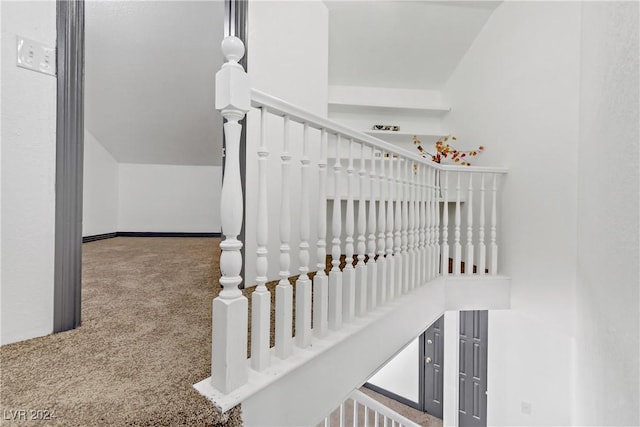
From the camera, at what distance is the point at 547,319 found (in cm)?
219

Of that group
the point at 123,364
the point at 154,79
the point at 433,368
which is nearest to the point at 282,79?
the point at 123,364

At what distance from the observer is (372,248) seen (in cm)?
143

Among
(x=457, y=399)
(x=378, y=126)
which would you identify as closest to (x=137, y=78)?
(x=378, y=126)

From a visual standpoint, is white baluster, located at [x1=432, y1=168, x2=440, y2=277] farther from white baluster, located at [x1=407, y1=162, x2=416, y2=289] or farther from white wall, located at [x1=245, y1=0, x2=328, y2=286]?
white wall, located at [x1=245, y1=0, x2=328, y2=286]

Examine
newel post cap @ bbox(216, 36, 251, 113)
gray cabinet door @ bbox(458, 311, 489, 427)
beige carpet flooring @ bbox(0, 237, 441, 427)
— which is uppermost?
newel post cap @ bbox(216, 36, 251, 113)

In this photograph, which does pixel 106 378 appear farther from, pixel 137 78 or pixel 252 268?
→ pixel 137 78

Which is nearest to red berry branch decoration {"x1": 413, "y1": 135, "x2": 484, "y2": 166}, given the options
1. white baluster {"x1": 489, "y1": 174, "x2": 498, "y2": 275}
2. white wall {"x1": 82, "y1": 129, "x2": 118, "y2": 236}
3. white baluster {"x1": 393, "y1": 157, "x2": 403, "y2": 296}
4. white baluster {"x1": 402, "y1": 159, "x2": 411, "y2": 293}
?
white baluster {"x1": 489, "y1": 174, "x2": 498, "y2": 275}

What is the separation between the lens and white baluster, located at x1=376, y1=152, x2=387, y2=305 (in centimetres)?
150

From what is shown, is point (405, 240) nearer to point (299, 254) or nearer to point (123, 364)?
point (299, 254)

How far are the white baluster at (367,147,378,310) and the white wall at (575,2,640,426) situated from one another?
3.85 ft

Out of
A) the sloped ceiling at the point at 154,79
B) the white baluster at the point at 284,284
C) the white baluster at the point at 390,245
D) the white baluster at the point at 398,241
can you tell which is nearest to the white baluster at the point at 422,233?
the white baluster at the point at 398,241

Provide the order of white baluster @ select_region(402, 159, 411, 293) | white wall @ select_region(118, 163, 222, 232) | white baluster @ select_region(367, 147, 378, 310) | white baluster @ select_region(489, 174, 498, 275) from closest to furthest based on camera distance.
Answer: white baluster @ select_region(367, 147, 378, 310) < white baluster @ select_region(402, 159, 411, 293) < white baluster @ select_region(489, 174, 498, 275) < white wall @ select_region(118, 163, 222, 232)

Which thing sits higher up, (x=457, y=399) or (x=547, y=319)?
(x=547, y=319)

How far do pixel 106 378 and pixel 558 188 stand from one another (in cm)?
257
